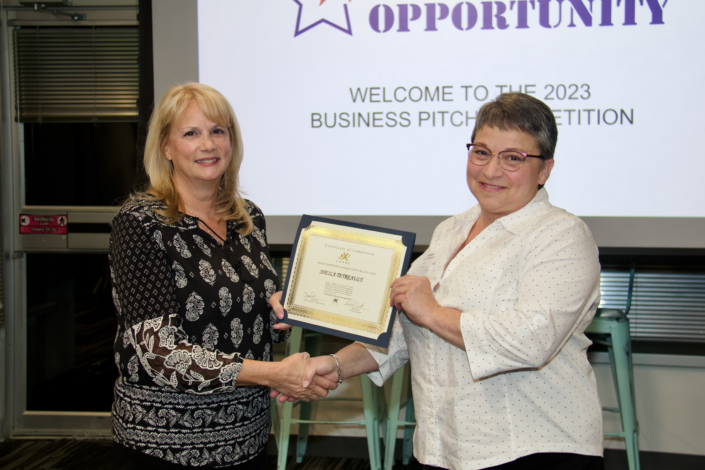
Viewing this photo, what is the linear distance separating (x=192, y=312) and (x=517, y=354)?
895 mm

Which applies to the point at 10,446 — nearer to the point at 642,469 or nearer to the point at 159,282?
the point at 159,282

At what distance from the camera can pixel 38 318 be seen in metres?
4.03

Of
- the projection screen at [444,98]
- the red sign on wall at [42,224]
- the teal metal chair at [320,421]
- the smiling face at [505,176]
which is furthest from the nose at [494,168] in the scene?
the red sign on wall at [42,224]

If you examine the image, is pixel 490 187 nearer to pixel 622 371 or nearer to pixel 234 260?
pixel 234 260

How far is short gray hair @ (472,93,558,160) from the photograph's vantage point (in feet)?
4.74

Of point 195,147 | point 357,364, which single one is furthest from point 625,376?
point 195,147

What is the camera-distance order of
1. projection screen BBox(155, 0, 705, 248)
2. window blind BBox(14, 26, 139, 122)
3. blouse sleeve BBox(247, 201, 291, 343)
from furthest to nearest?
window blind BBox(14, 26, 139, 122)
projection screen BBox(155, 0, 705, 248)
blouse sleeve BBox(247, 201, 291, 343)

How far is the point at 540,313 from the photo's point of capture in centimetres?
132

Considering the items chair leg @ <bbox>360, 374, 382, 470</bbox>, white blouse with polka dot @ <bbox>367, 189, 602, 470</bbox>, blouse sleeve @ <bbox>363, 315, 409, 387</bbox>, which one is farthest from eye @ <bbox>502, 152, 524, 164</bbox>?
chair leg @ <bbox>360, 374, 382, 470</bbox>

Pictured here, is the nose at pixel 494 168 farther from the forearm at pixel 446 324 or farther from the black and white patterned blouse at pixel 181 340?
the black and white patterned blouse at pixel 181 340

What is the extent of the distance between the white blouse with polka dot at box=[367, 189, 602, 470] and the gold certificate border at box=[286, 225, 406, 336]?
0.16m

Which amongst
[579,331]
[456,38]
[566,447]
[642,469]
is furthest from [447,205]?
[642,469]

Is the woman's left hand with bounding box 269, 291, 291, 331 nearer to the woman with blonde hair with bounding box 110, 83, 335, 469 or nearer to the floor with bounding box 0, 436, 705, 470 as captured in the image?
the woman with blonde hair with bounding box 110, 83, 335, 469

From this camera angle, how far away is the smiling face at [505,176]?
1460 mm
